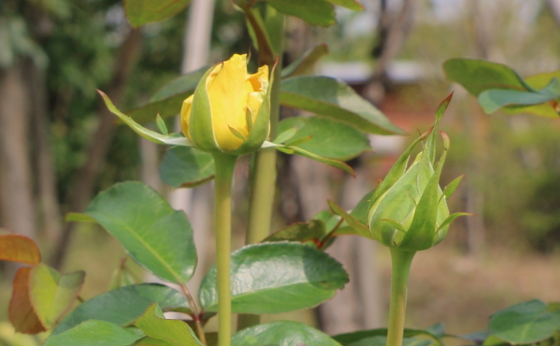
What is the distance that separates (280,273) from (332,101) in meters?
0.11

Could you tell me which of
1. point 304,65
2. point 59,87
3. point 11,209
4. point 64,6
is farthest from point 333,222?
point 59,87

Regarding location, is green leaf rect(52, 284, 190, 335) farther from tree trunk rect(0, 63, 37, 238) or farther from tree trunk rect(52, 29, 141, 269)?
tree trunk rect(0, 63, 37, 238)

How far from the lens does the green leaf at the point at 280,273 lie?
0.25 m

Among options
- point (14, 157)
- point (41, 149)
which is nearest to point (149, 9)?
point (14, 157)

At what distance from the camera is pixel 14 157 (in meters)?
2.85

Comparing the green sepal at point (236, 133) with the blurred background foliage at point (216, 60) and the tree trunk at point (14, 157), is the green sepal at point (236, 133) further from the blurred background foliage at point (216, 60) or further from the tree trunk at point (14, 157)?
the tree trunk at point (14, 157)

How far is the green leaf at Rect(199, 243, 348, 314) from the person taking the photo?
247 millimetres

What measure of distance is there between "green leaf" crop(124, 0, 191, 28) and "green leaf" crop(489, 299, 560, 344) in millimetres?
218

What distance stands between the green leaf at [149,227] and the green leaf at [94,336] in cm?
5

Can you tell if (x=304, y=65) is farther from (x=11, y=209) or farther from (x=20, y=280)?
(x=11, y=209)

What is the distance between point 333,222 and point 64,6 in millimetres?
2510

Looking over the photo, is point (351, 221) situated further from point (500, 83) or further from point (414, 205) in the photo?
point (500, 83)

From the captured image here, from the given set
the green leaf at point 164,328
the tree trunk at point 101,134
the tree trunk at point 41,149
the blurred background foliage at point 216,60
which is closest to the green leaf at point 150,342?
the green leaf at point 164,328

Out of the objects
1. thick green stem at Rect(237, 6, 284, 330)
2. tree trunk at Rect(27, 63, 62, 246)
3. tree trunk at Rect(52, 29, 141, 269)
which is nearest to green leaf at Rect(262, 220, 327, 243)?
thick green stem at Rect(237, 6, 284, 330)
